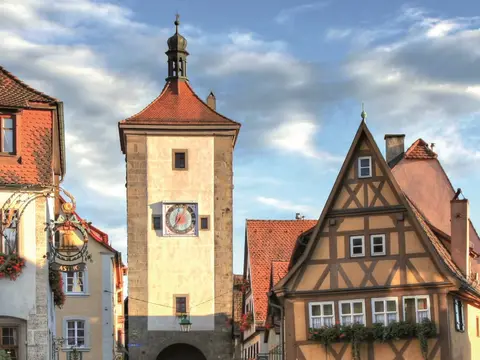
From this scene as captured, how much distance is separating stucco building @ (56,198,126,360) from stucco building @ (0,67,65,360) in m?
24.7

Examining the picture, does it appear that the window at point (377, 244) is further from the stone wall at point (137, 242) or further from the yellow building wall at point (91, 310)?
the stone wall at point (137, 242)

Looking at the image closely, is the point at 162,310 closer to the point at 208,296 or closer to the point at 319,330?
the point at 208,296

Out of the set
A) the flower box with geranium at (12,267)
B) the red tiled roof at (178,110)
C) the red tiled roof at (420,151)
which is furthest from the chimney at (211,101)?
the flower box with geranium at (12,267)

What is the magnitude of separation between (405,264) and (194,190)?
888 inches

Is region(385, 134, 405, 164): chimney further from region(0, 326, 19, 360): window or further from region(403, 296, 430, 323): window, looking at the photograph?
region(0, 326, 19, 360): window

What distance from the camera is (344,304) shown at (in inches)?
1618

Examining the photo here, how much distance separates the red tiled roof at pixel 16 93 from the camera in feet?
106

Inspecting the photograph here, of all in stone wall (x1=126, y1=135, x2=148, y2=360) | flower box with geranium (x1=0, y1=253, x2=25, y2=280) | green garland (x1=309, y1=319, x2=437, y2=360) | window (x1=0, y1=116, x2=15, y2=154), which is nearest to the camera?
flower box with geranium (x1=0, y1=253, x2=25, y2=280)

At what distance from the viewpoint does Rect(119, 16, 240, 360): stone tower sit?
60062 millimetres

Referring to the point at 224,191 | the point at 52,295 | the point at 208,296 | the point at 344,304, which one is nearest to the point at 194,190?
the point at 224,191

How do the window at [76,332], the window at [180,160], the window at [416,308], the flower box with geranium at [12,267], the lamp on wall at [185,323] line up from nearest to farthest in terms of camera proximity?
the flower box with geranium at [12,267] → the window at [416,308] → the window at [76,332] → the lamp on wall at [185,323] → the window at [180,160]

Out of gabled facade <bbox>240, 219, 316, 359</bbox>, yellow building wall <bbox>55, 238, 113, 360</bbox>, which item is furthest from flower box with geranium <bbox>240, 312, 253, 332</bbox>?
yellow building wall <bbox>55, 238, 113, 360</bbox>

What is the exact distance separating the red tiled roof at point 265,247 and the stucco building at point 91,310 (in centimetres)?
701

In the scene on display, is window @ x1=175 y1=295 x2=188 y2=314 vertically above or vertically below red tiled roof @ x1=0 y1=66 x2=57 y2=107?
below
